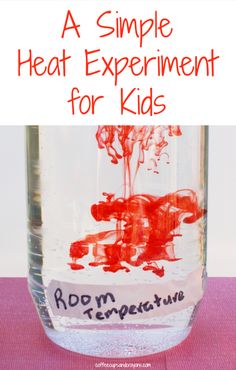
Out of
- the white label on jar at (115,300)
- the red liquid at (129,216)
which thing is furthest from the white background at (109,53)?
the white label on jar at (115,300)

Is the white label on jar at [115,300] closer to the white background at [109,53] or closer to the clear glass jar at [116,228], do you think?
the clear glass jar at [116,228]

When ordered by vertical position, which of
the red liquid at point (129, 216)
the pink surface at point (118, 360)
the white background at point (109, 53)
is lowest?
the pink surface at point (118, 360)

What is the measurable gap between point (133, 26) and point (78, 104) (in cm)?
7

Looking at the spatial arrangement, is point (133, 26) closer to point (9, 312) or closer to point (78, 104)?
point (78, 104)

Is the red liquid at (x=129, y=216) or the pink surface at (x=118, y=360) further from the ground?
the red liquid at (x=129, y=216)

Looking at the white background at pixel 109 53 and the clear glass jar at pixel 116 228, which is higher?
the white background at pixel 109 53

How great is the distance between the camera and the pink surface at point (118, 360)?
0.65 m

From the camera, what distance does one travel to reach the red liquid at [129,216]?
0.66m

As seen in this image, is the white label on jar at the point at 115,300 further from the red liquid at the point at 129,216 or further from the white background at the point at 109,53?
the white background at the point at 109,53

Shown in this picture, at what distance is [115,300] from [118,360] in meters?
0.04

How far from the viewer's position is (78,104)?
0.68 m

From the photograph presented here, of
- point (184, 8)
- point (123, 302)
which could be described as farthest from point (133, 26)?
point (123, 302)

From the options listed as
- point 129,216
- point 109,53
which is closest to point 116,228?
point 129,216

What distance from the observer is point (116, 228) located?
67cm
